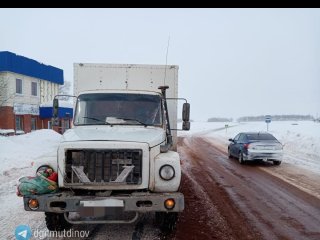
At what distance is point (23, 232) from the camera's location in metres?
5.63

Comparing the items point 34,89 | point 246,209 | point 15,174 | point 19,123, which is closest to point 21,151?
point 15,174

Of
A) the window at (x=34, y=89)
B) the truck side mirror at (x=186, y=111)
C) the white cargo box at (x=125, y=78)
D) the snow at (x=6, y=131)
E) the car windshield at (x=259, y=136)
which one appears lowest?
the snow at (x=6, y=131)

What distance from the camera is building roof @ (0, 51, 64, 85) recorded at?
26.4 metres

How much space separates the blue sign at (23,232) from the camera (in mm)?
5476

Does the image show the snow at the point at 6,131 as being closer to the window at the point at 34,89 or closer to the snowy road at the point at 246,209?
the window at the point at 34,89

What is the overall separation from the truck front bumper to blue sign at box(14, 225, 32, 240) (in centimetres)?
80

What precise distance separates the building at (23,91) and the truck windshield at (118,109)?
19.8 metres

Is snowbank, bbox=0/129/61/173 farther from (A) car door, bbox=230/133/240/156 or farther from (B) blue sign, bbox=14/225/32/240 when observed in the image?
(A) car door, bbox=230/133/240/156

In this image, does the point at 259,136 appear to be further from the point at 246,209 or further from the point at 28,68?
the point at 28,68

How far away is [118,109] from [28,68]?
82.7ft

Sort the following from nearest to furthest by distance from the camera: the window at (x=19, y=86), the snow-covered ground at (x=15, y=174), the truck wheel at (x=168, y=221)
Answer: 1. the truck wheel at (x=168, y=221)
2. the snow-covered ground at (x=15, y=174)
3. the window at (x=19, y=86)

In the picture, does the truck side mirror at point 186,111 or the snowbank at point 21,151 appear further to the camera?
the snowbank at point 21,151

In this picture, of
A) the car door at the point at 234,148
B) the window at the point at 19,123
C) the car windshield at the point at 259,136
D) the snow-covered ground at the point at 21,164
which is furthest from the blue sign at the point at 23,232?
the window at the point at 19,123
